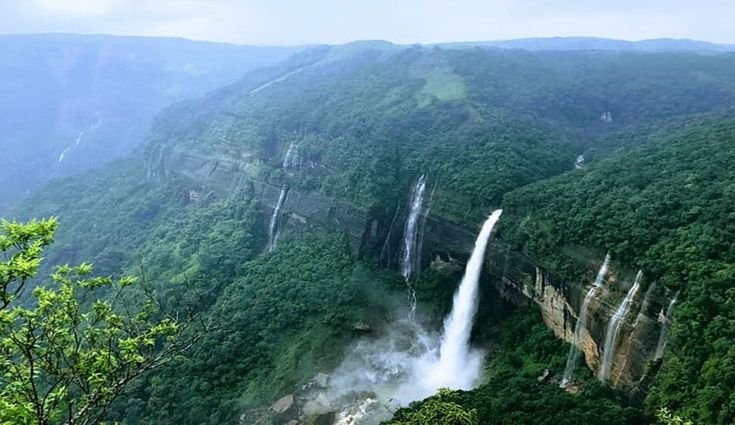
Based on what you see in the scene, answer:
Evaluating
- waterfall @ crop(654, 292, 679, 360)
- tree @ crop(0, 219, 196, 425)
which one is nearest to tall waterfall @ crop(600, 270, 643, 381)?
waterfall @ crop(654, 292, 679, 360)

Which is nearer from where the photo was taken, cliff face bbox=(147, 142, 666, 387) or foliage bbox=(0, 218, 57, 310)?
foliage bbox=(0, 218, 57, 310)

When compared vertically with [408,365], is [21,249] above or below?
above

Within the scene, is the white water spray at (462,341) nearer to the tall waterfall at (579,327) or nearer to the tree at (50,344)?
the tall waterfall at (579,327)

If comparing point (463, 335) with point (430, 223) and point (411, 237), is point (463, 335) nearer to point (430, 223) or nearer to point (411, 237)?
point (430, 223)

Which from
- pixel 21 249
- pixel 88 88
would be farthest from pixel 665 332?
pixel 88 88

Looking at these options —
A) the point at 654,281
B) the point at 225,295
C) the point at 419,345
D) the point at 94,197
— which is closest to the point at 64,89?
the point at 94,197

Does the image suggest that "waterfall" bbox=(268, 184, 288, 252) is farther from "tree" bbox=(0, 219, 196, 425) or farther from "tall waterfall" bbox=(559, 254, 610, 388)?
"tree" bbox=(0, 219, 196, 425)
